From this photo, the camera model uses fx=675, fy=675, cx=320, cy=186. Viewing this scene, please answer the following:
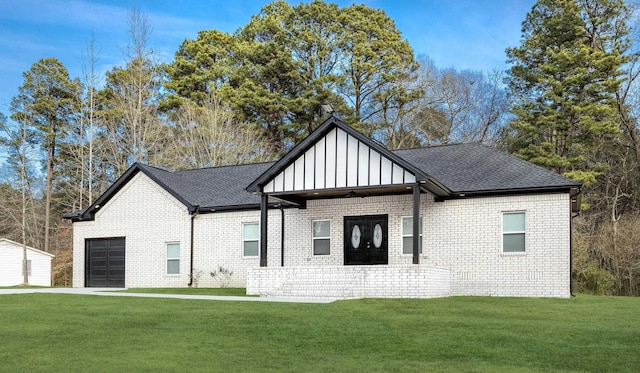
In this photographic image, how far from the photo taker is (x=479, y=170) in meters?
22.7

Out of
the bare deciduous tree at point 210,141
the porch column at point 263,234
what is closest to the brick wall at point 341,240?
the porch column at point 263,234

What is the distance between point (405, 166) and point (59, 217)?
130 feet

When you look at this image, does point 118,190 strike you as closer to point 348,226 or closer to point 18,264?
point 348,226

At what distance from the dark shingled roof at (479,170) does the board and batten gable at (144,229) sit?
30.8 ft

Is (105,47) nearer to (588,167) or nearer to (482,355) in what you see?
(588,167)

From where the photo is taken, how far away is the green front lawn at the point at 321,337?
909 cm

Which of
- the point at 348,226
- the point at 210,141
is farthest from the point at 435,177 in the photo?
the point at 210,141

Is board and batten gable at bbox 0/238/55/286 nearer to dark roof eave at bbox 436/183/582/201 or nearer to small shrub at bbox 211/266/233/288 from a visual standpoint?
small shrub at bbox 211/266/233/288

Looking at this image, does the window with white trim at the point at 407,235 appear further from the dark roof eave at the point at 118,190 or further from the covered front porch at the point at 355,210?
the dark roof eave at the point at 118,190

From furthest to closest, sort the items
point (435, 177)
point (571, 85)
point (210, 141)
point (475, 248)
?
point (210, 141) < point (571, 85) < point (435, 177) < point (475, 248)

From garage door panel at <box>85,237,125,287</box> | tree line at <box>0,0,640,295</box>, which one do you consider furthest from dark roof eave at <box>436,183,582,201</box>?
tree line at <box>0,0,640,295</box>

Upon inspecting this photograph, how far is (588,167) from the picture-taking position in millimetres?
38625

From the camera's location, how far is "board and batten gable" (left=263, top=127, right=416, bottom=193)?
19.6 m

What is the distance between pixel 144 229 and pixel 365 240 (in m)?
9.59
